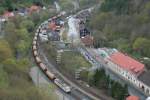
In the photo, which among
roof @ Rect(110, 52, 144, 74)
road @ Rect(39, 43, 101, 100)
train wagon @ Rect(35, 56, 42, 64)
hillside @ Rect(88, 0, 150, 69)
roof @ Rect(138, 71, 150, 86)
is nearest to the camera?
road @ Rect(39, 43, 101, 100)

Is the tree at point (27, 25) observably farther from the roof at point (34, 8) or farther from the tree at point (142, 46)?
the tree at point (142, 46)

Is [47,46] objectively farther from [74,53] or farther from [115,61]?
[115,61]

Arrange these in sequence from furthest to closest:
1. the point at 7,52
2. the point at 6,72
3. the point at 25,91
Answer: the point at 7,52 → the point at 6,72 → the point at 25,91

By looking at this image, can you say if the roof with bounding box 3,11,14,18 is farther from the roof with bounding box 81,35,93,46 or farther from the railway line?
the roof with bounding box 81,35,93,46

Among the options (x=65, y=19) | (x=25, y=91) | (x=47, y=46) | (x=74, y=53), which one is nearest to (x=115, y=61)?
(x=74, y=53)

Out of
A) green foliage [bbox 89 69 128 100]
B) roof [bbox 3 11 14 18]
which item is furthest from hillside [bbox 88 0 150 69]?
roof [bbox 3 11 14 18]

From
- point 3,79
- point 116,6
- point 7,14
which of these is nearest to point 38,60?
point 3,79

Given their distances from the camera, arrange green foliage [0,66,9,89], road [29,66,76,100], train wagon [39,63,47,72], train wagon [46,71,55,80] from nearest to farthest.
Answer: green foliage [0,66,9,89] → road [29,66,76,100] → train wagon [46,71,55,80] → train wagon [39,63,47,72]
